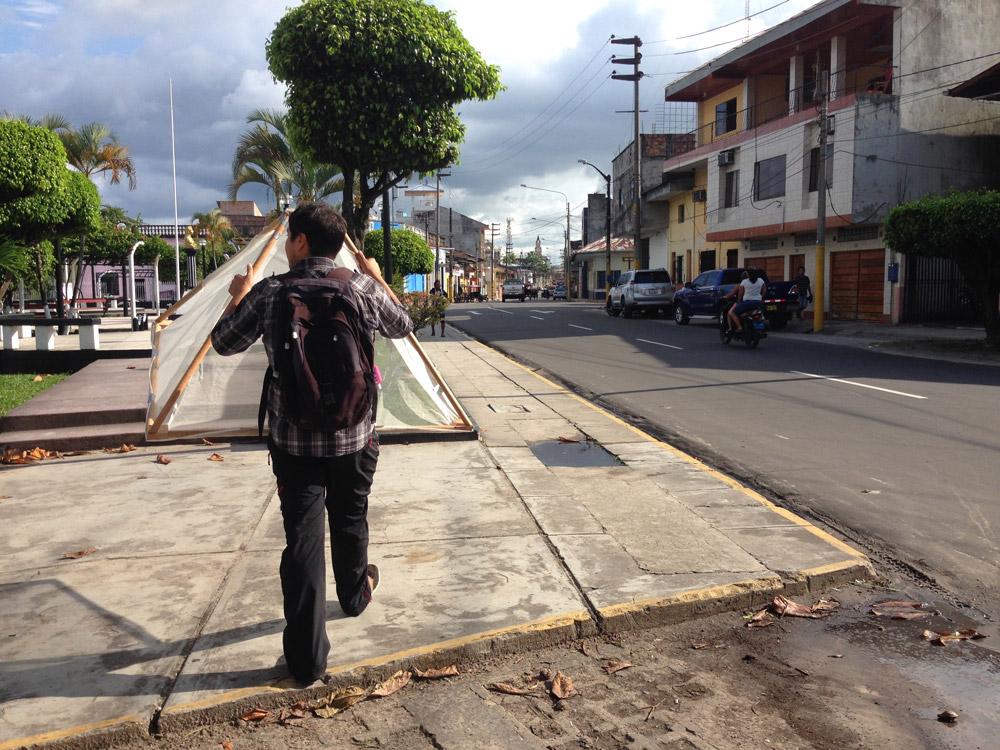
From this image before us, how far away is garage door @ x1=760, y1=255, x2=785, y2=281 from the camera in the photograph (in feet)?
105

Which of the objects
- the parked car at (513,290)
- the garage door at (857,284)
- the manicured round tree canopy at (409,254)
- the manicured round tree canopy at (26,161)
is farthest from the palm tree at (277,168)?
the parked car at (513,290)

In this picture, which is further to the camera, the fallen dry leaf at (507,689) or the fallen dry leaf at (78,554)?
the fallen dry leaf at (78,554)

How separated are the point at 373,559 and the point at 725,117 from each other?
35675 mm

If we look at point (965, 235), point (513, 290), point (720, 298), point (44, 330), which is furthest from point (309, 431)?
point (513, 290)

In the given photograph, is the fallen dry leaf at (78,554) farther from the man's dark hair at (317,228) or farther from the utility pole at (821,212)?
the utility pole at (821,212)

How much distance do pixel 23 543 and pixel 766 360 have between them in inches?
524

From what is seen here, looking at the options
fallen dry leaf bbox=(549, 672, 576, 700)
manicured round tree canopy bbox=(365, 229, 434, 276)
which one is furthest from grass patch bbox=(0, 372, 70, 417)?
manicured round tree canopy bbox=(365, 229, 434, 276)

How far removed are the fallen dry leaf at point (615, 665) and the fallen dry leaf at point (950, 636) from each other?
137cm

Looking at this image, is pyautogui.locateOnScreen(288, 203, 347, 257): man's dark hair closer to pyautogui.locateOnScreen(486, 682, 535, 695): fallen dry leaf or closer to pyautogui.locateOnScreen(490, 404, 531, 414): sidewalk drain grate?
pyautogui.locateOnScreen(486, 682, 535, 695): fallen dry leaf

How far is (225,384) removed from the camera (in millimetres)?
7812

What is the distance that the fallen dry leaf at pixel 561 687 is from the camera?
3283mm

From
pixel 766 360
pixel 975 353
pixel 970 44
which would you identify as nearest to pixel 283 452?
pixel 766 360

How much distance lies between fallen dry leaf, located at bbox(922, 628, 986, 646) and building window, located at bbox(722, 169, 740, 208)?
103 ft

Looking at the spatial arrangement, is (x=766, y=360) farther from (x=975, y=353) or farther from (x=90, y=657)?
(x=90, y=657)
